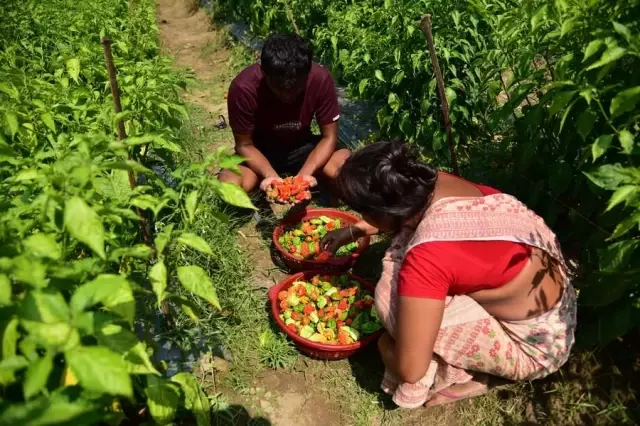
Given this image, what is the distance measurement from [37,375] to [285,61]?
238cm

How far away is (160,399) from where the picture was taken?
1.61 meters

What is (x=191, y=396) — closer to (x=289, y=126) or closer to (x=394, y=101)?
(x=289, y=126)

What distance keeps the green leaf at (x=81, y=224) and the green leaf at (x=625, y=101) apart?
1744mm

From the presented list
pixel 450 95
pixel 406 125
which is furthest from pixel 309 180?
pixel 450 95

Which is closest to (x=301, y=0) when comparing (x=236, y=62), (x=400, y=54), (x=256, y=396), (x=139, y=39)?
(x=236, y=62)

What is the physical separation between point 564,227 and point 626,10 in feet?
3.84

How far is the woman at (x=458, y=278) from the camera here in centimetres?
203

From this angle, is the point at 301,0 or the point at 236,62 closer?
the point at 301,0

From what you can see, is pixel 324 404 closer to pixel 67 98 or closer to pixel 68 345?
pixel 68 345

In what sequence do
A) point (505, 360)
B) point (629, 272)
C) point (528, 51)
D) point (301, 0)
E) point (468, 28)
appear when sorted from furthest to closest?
point (301, 0) → point (468, 28) → point (528, 51) → point (505, 360) → point (629, 272)

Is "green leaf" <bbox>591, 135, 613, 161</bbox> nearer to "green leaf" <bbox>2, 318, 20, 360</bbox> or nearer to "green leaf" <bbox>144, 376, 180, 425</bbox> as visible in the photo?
"green leaf" <bbox>144, 376, 180, 425</bbox>

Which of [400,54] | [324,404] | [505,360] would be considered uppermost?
[400,54]

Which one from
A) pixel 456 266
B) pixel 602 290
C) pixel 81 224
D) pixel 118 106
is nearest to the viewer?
pixel 81 224

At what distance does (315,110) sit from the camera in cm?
369
